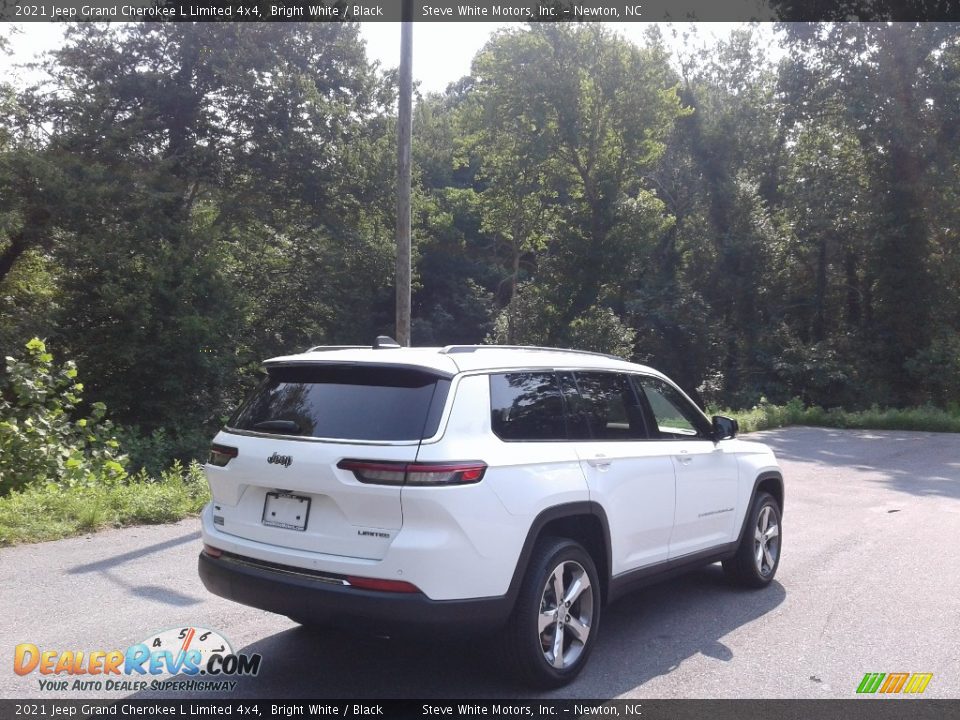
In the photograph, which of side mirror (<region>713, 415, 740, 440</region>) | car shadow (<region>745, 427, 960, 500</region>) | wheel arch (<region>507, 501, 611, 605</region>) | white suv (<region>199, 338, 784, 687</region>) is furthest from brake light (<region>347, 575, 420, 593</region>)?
car shadow (<region>745, 427, 960, 500</region>)

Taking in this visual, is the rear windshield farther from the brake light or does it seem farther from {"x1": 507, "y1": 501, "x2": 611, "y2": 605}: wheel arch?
{"x1": 507, "y1": 501, "x2": 611, "y2": 605}: wheel arch

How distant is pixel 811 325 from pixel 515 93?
1759 centimetres

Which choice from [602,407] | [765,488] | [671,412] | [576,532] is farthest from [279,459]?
[765,488]

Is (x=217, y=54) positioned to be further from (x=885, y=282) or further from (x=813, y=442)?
(x=885, y=282)

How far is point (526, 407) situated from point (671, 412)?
1761 mm

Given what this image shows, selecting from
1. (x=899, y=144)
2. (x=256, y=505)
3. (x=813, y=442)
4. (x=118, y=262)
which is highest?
(x=899, y=144)

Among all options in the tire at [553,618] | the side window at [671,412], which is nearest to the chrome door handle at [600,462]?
the tire at [553,618]

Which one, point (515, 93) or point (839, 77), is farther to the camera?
point (515, 93)

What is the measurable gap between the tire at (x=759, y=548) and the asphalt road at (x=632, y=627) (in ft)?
0.43

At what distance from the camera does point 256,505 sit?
480cm

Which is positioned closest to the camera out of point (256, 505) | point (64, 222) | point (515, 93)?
point (256, 505)

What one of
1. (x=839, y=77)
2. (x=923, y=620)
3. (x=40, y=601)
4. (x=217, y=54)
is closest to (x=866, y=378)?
(x=839, y=77)

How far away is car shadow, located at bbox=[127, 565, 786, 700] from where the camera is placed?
15.5 ft

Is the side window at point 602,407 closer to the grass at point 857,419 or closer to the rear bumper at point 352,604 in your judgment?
the rear bumper at point 352,604
